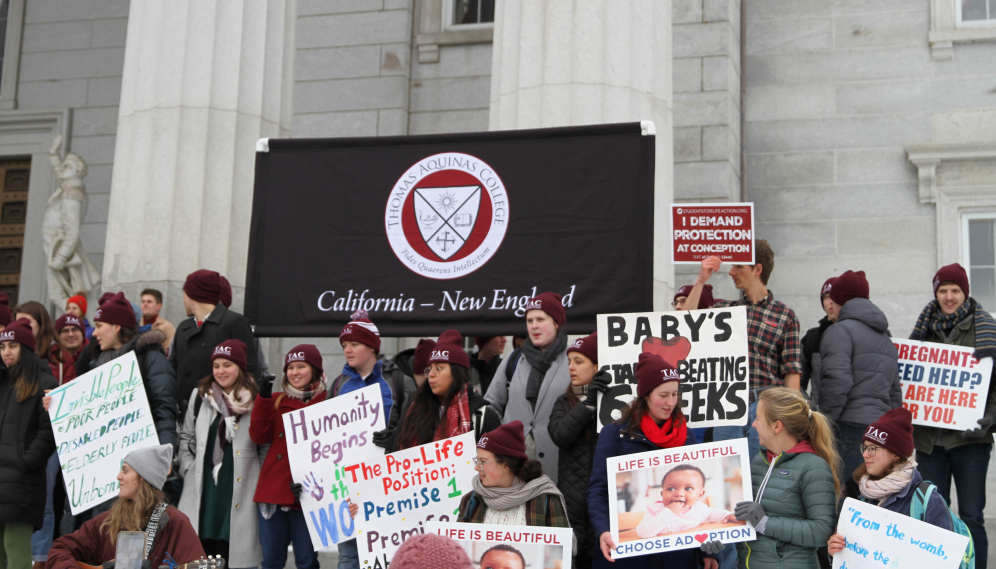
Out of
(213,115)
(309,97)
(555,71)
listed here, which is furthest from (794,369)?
(309,97)

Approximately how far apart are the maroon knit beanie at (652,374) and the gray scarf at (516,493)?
0.70 m

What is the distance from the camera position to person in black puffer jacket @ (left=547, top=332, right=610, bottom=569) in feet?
20.2

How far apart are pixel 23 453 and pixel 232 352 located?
1806mm

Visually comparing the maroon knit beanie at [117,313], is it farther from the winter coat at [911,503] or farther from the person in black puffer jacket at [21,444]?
the winter coat at [911,503]

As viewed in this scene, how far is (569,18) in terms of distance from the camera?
8734 millimetres

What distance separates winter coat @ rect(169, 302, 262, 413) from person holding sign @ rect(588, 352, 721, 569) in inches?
127

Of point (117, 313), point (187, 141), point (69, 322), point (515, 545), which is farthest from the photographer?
point (69, 322)

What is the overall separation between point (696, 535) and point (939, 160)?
8.04 metres

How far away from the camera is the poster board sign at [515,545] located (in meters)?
5.34

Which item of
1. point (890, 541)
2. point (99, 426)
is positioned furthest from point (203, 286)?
point (890, 541)

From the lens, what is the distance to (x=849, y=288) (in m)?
7.68

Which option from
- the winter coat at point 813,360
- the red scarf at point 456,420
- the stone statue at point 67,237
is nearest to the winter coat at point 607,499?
the red scarf at point 456,420

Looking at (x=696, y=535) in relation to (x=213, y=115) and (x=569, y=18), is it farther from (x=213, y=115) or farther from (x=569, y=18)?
(x=213, y=115)

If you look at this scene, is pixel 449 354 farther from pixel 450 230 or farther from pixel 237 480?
pixel 237 480
